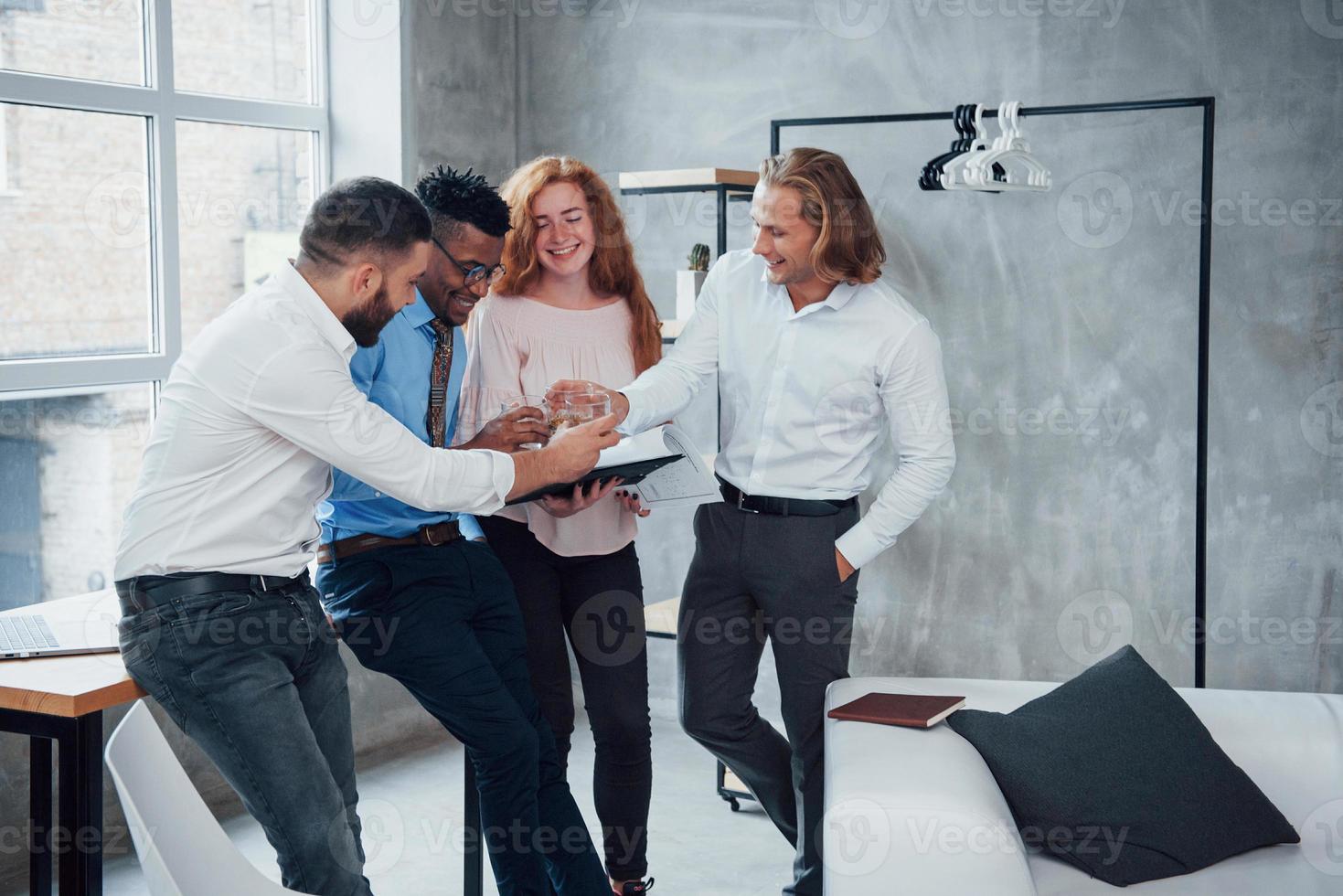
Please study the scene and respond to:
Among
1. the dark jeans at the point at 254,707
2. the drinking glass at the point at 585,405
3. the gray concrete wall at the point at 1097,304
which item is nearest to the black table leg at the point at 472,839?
the dark jeans at the point at 254,707

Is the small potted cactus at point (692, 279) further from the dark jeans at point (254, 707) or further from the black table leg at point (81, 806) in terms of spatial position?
the black table leg at point (81, 806)

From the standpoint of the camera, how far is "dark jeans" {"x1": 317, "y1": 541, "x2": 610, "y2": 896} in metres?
2.22

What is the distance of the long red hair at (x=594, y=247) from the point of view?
8.42 feet

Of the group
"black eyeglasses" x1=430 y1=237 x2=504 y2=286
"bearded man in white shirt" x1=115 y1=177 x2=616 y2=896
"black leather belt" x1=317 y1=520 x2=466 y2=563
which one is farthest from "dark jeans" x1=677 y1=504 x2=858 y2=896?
"bearded man in white shirt" x1=115 y1=177 x2=616 y2=896

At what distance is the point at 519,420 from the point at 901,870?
1117mm

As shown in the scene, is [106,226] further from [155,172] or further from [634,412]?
[634,412]

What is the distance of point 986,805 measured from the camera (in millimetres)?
1934

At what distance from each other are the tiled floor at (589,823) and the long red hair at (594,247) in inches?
51.5

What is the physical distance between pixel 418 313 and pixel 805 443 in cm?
81

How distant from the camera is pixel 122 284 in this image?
132 inches

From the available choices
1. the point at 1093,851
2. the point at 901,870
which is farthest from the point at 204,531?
the point at 1093,851

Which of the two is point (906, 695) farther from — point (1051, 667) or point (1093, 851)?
point (1051, 667)

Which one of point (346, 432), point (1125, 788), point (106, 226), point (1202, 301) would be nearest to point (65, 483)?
point (106, 226)

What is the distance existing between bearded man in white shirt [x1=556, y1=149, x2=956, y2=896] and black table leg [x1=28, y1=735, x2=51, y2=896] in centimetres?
120
